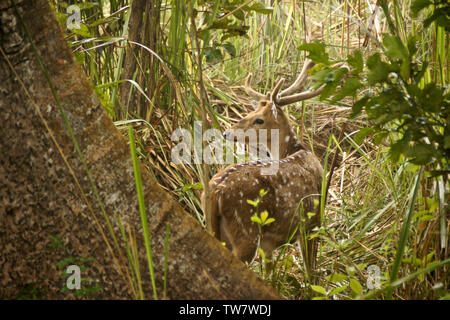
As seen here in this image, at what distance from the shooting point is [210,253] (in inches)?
64.2

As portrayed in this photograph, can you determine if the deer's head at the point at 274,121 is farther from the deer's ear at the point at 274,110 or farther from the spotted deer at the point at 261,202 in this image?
the spotted deer at the point at 261,202

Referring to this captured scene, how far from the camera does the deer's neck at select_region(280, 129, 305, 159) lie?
13.3 ft

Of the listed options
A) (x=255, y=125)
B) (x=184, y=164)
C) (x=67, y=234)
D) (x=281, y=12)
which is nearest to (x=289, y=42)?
(x=281, y=12)

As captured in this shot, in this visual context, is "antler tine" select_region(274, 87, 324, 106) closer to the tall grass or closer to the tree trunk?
the tall grass

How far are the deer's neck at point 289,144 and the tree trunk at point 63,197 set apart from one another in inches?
99.0

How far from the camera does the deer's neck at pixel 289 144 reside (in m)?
4.07

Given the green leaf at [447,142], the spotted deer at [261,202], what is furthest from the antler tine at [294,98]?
the green leaf at [447,142]

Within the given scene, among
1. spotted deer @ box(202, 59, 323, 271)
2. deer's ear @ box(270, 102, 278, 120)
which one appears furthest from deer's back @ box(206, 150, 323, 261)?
deer's ear @ box(270, 102, 278, 120)

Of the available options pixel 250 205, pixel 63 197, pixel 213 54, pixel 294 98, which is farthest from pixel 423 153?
pixel 294 98

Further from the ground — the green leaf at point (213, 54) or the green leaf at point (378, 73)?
the green leaf at point (213, 54)

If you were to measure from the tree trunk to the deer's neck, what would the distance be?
2.51m

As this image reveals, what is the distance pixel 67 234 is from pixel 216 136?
2580 mm

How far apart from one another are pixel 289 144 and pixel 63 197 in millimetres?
2759
